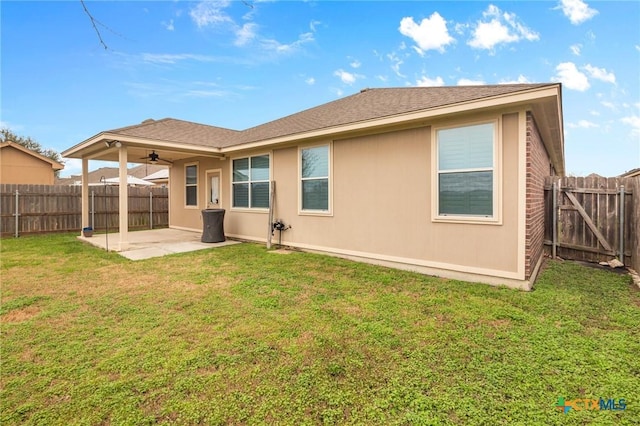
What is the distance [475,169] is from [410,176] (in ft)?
3.54

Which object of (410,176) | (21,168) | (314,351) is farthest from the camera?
(21,168)

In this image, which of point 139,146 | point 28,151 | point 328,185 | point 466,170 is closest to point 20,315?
point 328,185

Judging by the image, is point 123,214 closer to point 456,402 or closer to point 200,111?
point 456,402

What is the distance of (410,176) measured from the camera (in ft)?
17.9

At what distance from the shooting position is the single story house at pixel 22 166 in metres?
16.7

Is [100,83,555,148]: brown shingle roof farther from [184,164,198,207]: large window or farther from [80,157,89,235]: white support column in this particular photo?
[80,157,89,235]: white support column

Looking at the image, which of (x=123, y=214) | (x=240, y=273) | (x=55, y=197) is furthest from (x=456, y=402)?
(x=55, y=197)

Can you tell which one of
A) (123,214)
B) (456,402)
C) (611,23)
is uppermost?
(611,23)

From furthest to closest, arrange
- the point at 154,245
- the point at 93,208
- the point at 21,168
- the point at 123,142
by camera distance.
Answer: the point at 21,168, the point at 93,208, the point at 154,245, the point at 123,142

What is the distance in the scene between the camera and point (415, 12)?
8.74 m

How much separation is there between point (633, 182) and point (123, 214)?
11114 mm

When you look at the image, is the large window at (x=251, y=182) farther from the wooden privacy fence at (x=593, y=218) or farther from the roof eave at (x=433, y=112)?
the wooden privacy fence at (x=593, y=218)

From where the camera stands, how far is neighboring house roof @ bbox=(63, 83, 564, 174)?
4.38m

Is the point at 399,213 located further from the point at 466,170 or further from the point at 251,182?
the point at 251,182
